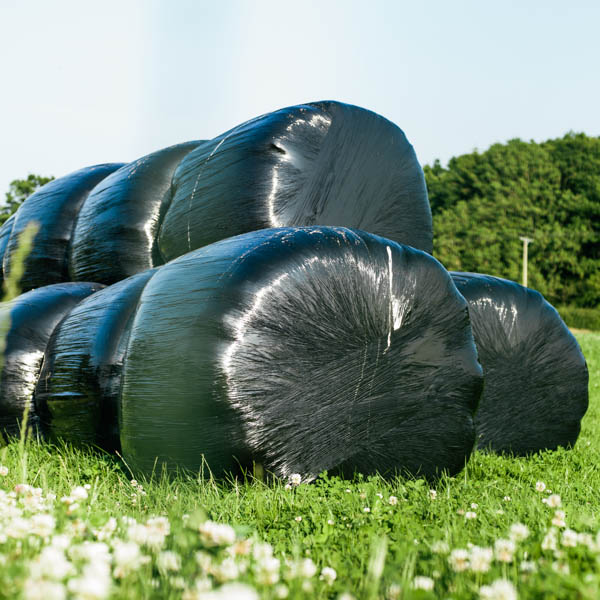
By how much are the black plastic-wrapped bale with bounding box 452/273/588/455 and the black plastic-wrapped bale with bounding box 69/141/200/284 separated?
2.47 m

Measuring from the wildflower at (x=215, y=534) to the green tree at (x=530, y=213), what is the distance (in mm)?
40113

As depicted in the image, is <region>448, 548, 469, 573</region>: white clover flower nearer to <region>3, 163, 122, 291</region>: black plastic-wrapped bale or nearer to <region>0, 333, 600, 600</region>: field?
<region>0, 333, 600, 600</region>: field

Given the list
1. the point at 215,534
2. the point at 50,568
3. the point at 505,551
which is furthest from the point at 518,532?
the point at 50,568

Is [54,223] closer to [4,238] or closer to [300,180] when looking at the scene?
[4,238]

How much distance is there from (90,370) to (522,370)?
9.52 feet

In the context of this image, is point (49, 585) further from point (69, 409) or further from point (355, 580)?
point (69, 409)

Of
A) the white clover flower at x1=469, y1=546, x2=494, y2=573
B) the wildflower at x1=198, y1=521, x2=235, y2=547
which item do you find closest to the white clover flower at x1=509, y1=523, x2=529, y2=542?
the white clover flower at x1=469, y1=546, x2=494, y2=573

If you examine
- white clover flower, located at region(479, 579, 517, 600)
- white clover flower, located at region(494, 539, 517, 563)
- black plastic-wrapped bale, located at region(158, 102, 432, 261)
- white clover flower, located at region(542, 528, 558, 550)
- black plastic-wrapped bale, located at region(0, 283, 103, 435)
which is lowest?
black plastic-wrapped bale, located at region(0, 283, 103, 435)

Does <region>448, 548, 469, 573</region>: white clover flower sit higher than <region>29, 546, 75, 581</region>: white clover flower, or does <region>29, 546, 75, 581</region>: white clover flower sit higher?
<region>29, 546, 75, 581</region>: white clover flower

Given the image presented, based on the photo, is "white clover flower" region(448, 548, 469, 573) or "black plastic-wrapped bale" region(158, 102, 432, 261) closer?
"white clover flower" region(448, 548, 469, 573)

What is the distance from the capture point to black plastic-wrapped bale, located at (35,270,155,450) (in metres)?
3.76

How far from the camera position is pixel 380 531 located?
2.46 meters

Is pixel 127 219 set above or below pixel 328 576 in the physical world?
above

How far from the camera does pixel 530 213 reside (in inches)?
1709
